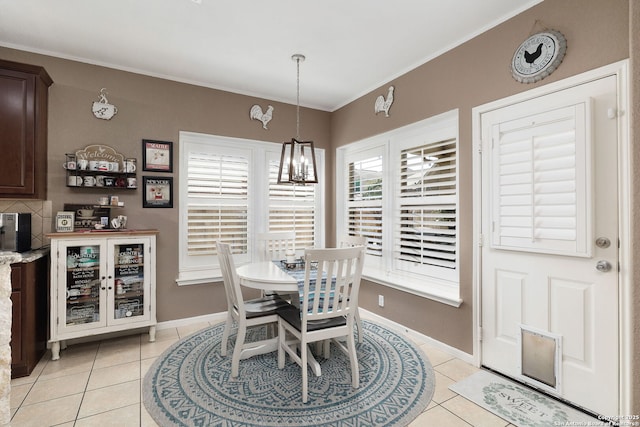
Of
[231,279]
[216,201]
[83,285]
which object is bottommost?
[83,285]

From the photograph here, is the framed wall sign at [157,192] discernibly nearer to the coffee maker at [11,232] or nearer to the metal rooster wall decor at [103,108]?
the metal rooster wall decor at [103,108]

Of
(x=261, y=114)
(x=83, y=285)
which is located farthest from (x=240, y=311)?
(x=261, y=114)

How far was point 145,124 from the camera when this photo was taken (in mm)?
3352

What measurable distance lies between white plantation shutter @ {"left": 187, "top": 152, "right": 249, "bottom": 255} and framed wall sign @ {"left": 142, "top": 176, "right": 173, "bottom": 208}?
0.22m

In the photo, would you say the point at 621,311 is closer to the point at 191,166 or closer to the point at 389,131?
the point at 389,131

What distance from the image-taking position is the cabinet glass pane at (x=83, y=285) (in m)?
2.77

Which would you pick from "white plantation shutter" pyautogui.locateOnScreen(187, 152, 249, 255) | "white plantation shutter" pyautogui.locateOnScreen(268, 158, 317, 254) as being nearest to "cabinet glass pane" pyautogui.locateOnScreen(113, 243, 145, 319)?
"white plantation shutter" pyautogui.locateOnScreen(187, 152, 249, 255)

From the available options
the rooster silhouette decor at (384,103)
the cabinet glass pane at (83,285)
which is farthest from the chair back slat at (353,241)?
the cabinet glass pane at (83,285)

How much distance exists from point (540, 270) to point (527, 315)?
13.8 inches

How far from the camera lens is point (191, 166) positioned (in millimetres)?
3641

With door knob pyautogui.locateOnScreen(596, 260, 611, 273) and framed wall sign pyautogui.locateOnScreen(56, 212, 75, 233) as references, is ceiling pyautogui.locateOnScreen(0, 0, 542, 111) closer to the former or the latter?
framed wall sign pyautogui.locateOnScreen(56, 212, 75, 233)

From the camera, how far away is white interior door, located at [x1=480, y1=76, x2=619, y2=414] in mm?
1925

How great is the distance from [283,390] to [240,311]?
0.64 metres

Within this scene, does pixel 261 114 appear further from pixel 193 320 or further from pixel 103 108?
pixel 193 320
